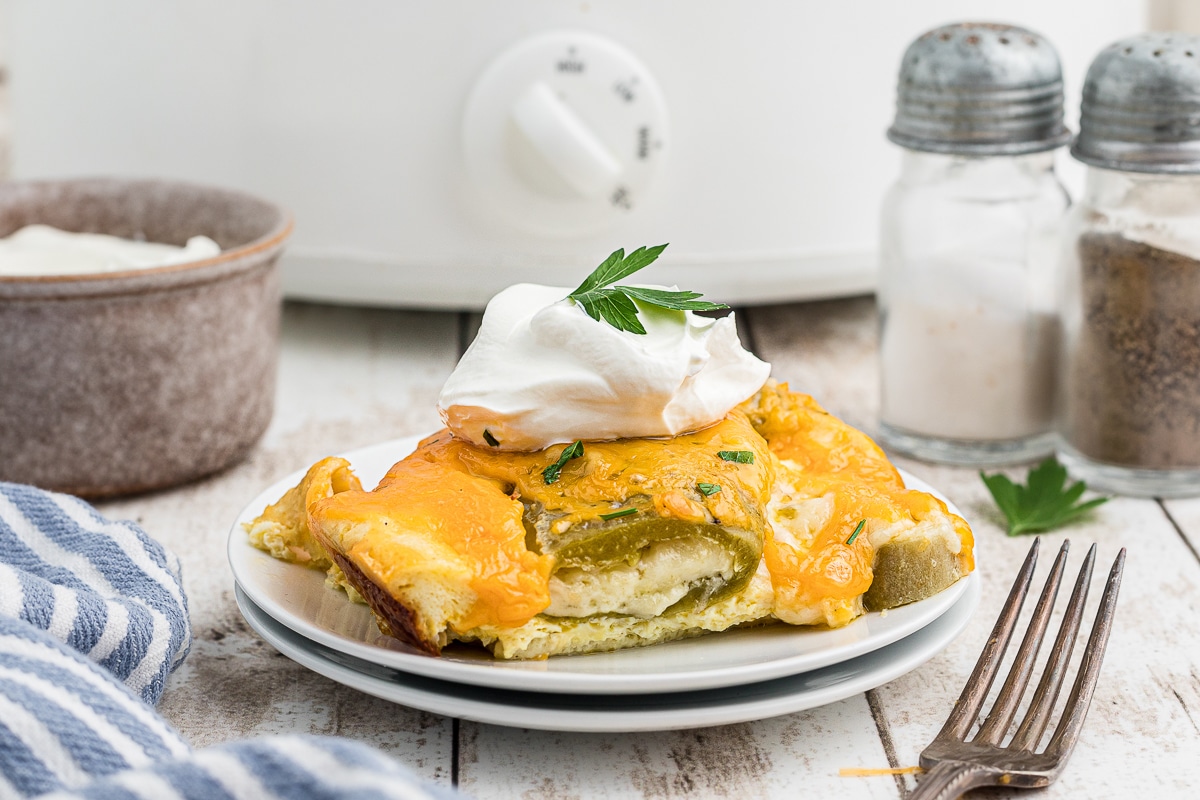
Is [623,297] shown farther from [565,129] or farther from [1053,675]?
[565,129]

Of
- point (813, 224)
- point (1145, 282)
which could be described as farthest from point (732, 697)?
point (813, 224)

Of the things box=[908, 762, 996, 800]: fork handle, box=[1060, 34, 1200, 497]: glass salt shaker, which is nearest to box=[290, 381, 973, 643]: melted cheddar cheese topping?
box=[908, 762, 996, 800]: fork handle

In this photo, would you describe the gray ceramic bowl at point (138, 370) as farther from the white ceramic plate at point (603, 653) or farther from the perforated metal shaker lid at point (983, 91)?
the perforated metal shaker lid at point (983, 91)

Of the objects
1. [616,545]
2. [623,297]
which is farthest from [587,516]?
[623,297]

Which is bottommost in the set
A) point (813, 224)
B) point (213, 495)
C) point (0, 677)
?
point (213, 495)

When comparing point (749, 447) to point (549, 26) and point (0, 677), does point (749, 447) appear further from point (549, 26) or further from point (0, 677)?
point (549, 26)

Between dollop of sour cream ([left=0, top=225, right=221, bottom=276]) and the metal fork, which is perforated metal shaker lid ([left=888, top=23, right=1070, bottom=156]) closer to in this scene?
the metal fork
